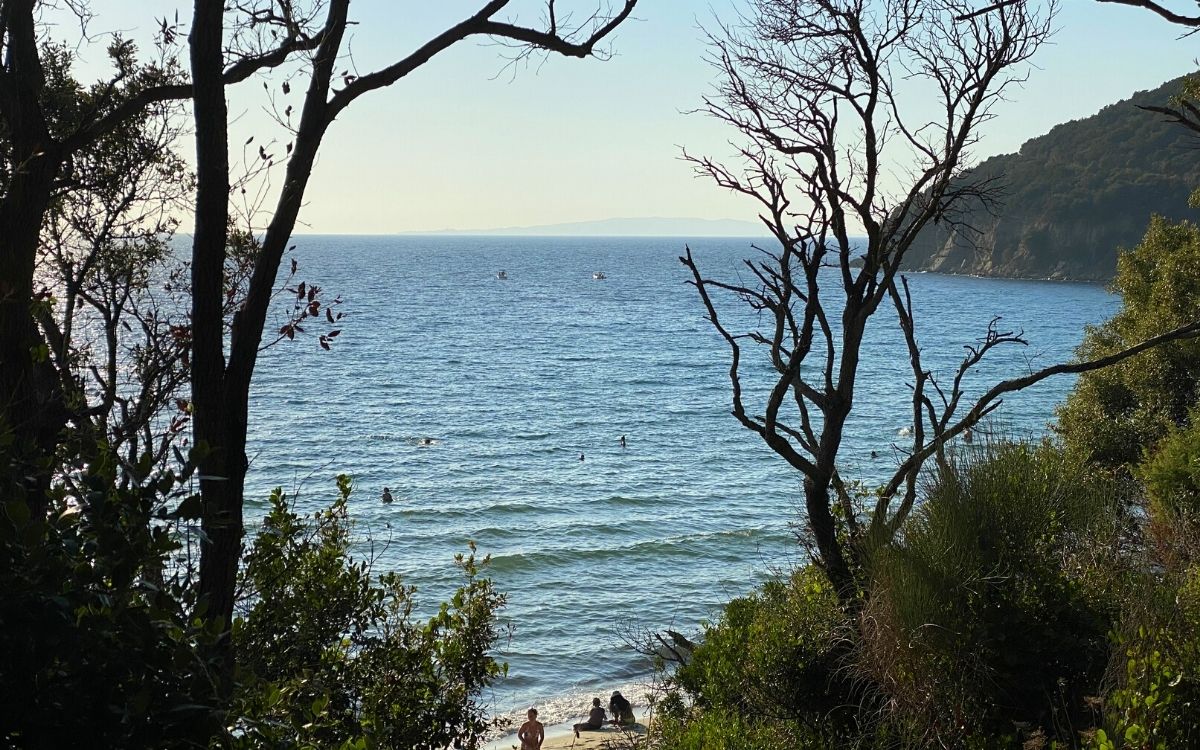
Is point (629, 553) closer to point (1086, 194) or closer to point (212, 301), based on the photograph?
point (212, 301)

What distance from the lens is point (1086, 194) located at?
110 meters

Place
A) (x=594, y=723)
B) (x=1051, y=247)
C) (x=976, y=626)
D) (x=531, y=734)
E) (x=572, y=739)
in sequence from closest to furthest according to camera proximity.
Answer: (x=976, y=626), (x=531, y=734), (x=572, y=739), (x=594, y=723), (x=1051, y=247)

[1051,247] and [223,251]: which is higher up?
[1051,247]

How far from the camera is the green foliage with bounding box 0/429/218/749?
198 cm

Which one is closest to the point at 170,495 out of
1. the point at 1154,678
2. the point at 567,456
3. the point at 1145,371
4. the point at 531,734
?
the point at 1154,678

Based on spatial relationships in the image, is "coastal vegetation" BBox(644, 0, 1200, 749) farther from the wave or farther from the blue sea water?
the wave

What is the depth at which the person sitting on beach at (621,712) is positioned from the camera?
16592 mm

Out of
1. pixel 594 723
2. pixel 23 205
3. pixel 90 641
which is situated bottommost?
pixel 594 723

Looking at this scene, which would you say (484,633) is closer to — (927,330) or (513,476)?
(513,476)

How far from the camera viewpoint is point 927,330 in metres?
82.6

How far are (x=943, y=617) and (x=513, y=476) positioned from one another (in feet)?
95.1

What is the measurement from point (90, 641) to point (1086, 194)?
12309 cm

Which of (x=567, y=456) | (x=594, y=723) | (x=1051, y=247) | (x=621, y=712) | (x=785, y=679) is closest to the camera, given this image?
(x=785, y=679)

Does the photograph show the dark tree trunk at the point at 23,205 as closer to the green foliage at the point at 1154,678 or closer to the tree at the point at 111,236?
Answer: the tree at the point at 111,236
